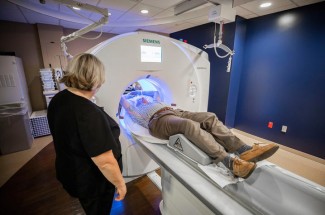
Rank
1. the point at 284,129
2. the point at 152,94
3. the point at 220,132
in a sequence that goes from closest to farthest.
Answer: the point at 220,132
the point at 152,94
the point at 284,129

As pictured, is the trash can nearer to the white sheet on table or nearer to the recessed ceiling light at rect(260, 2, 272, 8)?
the white sheet on table

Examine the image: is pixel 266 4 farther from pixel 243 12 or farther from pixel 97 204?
pixel 97 204

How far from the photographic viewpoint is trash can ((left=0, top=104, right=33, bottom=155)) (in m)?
2.49

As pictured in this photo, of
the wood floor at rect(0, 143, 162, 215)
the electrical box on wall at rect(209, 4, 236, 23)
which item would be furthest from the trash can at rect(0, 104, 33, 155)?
the electrical box on wall at rect(209, 4, 236, 23)

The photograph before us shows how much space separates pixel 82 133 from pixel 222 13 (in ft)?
4.45

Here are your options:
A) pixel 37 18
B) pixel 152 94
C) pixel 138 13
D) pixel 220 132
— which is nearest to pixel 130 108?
pixel 152 94

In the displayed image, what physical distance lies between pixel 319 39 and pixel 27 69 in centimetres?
505

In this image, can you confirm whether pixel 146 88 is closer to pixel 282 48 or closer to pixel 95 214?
pixel 95 214

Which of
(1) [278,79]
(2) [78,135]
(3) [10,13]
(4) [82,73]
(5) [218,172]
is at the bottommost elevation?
(5) [218,172]

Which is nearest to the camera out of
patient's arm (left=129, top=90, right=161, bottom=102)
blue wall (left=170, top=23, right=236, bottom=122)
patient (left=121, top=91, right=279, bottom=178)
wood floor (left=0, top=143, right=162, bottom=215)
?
patient (left=121, top=91, right=279, bottom=178)

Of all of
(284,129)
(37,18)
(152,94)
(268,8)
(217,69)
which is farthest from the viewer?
(217,69)

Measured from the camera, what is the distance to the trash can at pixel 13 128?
Answer: 249cm

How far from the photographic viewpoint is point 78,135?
2.78 ft

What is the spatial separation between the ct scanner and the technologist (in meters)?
0.39
